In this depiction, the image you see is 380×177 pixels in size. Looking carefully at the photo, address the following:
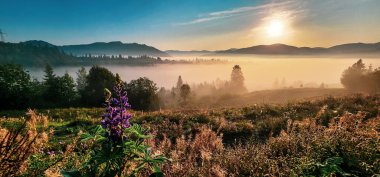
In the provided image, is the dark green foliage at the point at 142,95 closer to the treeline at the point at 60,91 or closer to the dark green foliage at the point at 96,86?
the treeline at the point at 60,91

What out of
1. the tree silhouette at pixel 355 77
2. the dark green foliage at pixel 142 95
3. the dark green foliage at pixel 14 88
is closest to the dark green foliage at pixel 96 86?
the dark green foliage at pixel 142 95

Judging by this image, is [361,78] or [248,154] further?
[361,78]

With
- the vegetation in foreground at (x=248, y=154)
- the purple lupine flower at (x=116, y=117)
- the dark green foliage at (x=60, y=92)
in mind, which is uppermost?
the purple lupine flower at (x=116, y=117)

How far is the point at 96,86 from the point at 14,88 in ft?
54.1

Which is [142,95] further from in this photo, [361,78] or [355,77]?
[355,77]

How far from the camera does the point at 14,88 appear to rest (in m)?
49.6

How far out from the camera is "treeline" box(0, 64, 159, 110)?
162ft

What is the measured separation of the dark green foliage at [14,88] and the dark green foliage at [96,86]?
1137 cm

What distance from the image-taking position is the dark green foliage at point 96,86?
59.0 m

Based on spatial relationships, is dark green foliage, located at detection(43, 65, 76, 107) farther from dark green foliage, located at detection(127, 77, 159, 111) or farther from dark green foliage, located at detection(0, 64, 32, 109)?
dark green foliage, located at detection(127, 77, 159, 111)

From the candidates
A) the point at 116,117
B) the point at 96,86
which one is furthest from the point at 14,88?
the point at 116,117

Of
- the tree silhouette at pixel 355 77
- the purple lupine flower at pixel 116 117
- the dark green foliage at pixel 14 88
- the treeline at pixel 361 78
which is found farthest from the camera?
the tree silhouette at pixel 355 77

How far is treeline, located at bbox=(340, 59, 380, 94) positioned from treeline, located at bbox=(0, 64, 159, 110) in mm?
59439

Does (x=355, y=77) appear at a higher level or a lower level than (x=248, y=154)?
lower
